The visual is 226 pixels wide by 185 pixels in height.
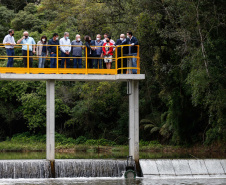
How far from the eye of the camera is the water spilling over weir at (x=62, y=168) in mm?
21422

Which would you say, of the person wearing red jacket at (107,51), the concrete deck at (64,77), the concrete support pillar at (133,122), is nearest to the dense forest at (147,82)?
the concrete support pillar at (133,122)

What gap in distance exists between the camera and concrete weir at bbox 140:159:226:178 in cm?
2214

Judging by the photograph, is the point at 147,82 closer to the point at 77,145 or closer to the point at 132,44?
the point at 77,145

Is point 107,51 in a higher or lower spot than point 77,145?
higher

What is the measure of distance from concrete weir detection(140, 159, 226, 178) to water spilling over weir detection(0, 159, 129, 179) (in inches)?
48.0

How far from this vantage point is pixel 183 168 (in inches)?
884

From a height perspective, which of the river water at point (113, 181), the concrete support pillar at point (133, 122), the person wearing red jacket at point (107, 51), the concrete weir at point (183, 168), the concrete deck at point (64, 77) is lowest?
the river water at point (113, 181)

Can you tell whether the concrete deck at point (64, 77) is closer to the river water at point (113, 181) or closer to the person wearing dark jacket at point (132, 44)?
the person wearing dark jacket at point (132, 44)

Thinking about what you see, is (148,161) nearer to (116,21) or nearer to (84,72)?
(84,72)

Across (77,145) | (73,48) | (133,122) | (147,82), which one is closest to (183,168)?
(133,122)

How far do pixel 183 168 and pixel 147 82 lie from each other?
1228cm

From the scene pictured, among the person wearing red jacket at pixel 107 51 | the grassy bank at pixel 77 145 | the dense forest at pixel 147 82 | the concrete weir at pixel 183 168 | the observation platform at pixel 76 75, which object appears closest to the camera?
the concrete weir at pixel 183 168

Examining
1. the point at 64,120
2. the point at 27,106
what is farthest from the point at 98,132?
the point at 27,106

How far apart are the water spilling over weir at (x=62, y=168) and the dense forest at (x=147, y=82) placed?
5.15 metres
